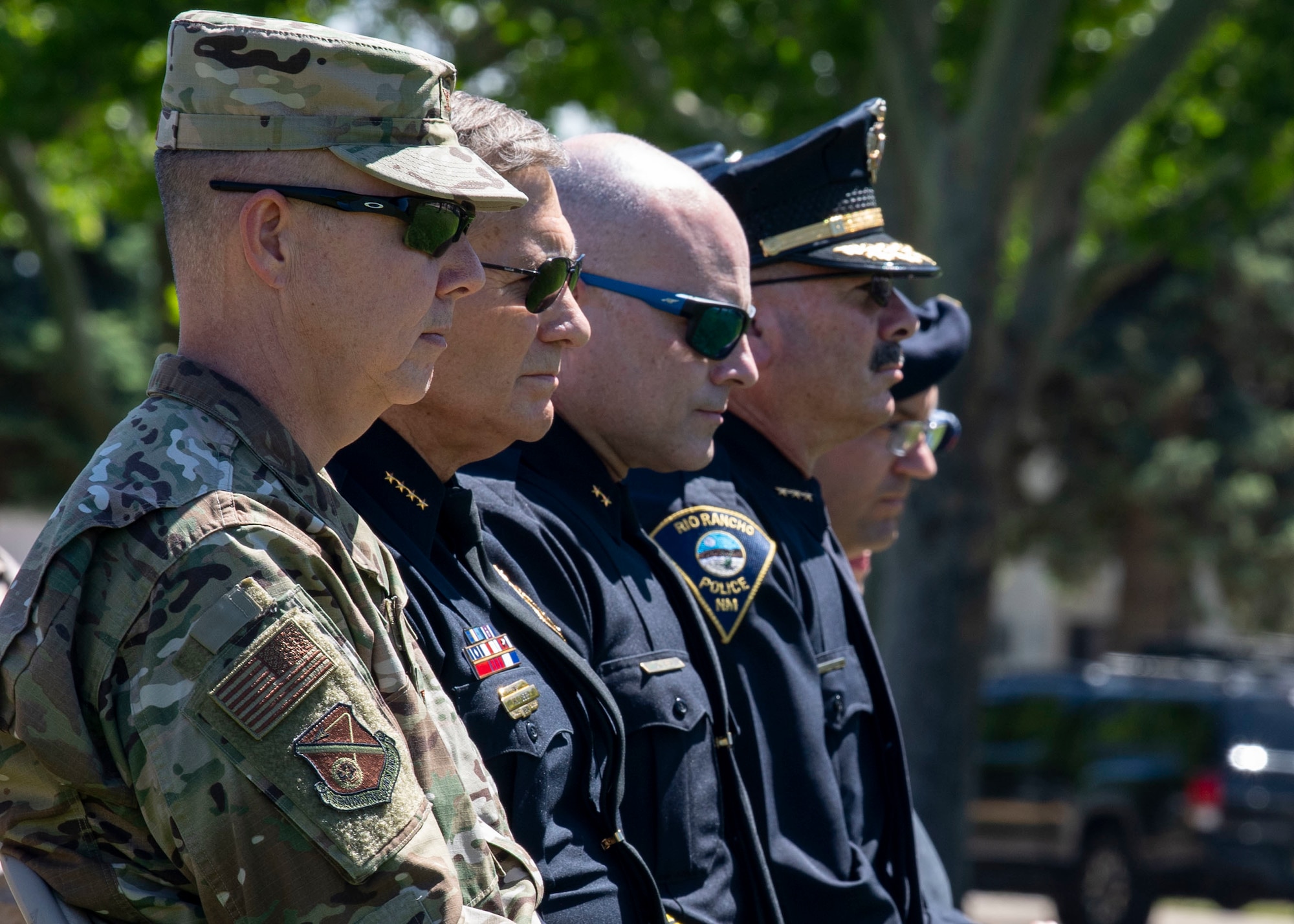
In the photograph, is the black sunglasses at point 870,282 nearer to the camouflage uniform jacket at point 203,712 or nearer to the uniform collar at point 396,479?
the uniform collar at point 396,479

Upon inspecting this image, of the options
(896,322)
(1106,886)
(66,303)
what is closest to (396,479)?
(896,322)

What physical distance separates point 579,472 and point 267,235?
1161 millimetres

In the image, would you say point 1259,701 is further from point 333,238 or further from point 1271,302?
point 1271,302

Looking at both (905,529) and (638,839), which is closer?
(638,839)

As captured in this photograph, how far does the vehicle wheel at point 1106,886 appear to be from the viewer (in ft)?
38.8

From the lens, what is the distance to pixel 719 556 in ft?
10.2

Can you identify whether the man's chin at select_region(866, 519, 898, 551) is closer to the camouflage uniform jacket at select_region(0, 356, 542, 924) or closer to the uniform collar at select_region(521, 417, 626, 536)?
the uniform collar at select_region(521, 417, 626, 536)

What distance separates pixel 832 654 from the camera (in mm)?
3338

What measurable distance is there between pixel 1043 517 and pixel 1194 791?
13123 mm

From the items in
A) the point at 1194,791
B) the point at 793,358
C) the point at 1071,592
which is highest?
the point at 793,358

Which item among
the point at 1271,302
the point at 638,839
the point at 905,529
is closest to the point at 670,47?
the point at 905,529

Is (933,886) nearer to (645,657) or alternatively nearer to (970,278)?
(645,657)

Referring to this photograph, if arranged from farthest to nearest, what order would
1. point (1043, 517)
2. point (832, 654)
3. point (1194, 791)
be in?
point (1043, 517) < point (1194, 791) < point (832, 654)

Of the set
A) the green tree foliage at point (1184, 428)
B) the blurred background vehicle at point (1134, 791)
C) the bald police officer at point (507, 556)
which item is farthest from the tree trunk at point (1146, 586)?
the bald police officer at point (507, 556)
